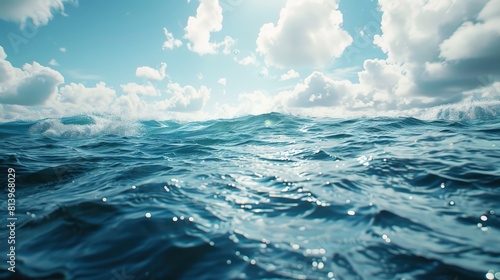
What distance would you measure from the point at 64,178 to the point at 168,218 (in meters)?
4.39

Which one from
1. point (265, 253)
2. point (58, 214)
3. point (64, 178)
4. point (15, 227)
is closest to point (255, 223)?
point (265, 253)

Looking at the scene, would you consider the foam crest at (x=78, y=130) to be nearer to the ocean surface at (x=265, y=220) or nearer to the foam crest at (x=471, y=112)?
the ocean surface at (x=265, y=220)

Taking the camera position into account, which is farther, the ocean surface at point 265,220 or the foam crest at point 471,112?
the foam crest at point 471,112

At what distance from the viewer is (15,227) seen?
3.51 m

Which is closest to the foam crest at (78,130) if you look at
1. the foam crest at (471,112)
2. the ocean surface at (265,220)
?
the ocean surface at (265,220)

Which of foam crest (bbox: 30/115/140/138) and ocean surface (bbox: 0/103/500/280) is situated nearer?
ocean surface (bbox: 0/103/500/280)

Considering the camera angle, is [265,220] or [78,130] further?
[78,130]

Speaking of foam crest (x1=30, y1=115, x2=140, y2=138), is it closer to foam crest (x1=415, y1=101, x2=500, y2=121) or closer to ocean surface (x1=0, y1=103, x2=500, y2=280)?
ocean surface (x1=0, y1=103, x2=500, y2=280)

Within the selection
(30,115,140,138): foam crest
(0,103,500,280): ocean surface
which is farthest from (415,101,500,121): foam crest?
(30,115,140,138): foam crest

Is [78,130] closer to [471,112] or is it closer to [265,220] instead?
[265,220]

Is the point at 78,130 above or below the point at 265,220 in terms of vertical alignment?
above

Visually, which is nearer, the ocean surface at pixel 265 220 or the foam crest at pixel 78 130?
the ocean surface at pixel 265 220

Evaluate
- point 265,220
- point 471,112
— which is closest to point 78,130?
point 265,220

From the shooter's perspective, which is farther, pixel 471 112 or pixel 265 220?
pixel 471 112
